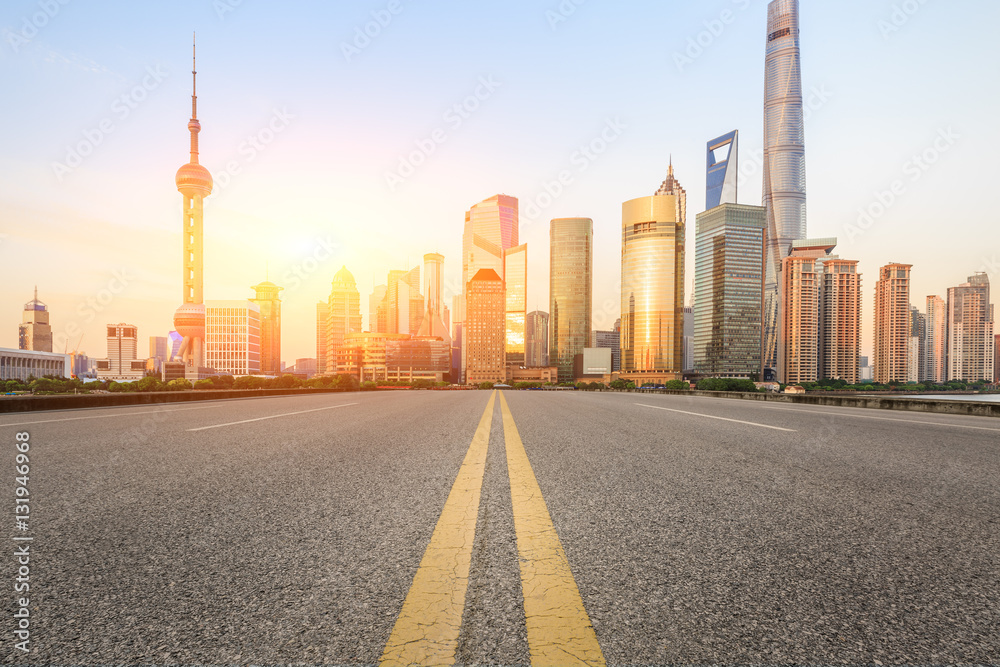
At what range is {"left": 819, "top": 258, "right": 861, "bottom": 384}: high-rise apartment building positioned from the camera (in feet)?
629

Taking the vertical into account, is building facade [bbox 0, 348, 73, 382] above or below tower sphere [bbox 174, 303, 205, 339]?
below

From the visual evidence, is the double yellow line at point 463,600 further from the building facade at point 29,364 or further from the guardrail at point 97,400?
the building facade at point 29,364

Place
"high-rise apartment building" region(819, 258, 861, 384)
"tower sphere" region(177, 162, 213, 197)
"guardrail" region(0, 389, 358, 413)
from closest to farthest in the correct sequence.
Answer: "guardrail" region(0, 389, 358, 413), "tower sphere" region(177, 162, 213, 197), "high-rise apartment building" region(819, 258, 861, 384)

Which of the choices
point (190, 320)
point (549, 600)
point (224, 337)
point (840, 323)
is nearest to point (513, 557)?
point (549, 600)

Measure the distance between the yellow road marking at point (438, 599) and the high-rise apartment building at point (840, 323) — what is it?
228m

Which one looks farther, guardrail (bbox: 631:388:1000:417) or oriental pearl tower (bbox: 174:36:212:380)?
oriental pearl tower (bbox: 174:36:212:380)

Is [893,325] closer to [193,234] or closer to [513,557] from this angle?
[513,557]

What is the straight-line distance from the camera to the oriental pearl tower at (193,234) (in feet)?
550

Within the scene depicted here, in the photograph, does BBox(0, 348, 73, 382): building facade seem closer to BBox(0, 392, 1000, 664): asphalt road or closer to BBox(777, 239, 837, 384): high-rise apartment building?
BBox(0, 392, 1000, 664): asphalt road

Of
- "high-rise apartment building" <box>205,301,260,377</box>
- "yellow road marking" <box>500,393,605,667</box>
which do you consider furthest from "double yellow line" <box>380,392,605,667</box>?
"high-rise apartment building" <box>205,301,260,377</box>

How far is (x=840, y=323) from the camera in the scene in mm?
193250

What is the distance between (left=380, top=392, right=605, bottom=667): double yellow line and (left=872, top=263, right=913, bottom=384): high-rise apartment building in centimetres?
22975

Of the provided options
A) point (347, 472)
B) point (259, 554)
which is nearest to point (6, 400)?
point (347, 472)

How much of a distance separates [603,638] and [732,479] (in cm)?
291
